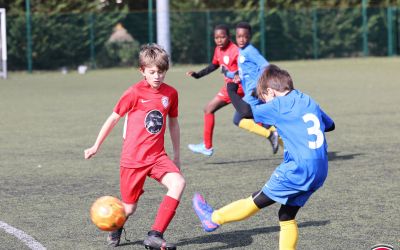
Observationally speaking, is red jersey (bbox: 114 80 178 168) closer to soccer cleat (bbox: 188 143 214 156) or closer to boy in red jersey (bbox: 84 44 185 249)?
boy in red jersey (bbox: 84 44 185 249)

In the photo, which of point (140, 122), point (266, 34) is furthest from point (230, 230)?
point (266, 34)

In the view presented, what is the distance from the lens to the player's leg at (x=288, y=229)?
19.3ft

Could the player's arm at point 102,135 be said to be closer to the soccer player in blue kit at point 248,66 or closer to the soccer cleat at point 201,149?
the soccer player in blue kit at point 248,66

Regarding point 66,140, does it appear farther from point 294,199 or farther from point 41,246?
point 294,199

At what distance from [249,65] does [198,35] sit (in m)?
26.4

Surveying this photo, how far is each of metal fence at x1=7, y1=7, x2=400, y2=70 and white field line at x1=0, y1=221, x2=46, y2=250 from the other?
2697 centimetres

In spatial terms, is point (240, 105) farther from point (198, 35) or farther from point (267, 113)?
point (198, 35)

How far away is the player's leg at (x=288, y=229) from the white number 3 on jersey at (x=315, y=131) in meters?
0.47

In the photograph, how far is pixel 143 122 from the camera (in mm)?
6523

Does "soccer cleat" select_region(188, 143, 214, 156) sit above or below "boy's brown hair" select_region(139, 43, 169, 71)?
below

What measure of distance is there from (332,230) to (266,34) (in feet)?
103

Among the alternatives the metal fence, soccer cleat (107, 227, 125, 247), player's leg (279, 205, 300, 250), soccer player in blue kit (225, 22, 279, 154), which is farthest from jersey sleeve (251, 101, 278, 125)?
the metal fence

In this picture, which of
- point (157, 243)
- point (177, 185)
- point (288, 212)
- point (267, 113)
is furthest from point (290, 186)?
point (157, 243)

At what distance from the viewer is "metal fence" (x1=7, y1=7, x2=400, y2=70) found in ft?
112
